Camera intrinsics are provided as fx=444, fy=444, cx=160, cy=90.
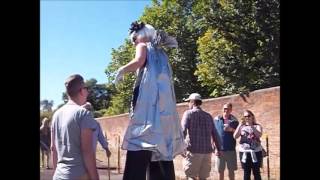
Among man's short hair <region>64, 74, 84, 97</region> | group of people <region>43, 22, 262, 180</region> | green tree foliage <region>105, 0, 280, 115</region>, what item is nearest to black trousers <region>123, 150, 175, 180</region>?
group of people <region>43, 22, 262, 180</region>

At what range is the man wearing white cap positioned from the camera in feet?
18.2

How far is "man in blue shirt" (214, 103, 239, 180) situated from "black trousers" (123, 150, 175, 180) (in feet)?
10.2

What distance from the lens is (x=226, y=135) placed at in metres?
6.34

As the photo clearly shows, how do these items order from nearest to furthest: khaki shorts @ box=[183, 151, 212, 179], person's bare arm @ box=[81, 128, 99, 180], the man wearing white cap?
person's bare arm @ box=[81, 128, 99, 180] < the man wearing white cap < khaki shorts @ box=[183, 151, 212, 179]

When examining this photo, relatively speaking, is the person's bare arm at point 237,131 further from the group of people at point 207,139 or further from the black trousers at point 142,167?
the black trousers at point 142,167

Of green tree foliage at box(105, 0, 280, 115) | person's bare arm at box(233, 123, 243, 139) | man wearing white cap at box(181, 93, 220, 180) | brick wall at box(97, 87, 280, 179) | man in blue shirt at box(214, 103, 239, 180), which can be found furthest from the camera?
green tree foliage at box(105, 0, 280, 115)

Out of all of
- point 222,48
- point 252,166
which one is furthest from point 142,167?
point 222,48

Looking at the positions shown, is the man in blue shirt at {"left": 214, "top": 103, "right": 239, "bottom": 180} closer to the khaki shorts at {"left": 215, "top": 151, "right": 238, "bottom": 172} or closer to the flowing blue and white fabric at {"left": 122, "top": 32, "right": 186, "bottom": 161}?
the khaki shorts at {"left": 215, "top": 151, "right": 238, "bottom": 172}

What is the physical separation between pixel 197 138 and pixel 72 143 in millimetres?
3099

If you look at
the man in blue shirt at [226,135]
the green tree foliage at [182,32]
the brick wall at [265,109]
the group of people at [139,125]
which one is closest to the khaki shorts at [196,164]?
the man in blue shirt at [226,135]

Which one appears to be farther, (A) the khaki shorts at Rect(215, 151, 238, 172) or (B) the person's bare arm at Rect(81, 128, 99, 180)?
(A) the khaki shorts at Rect(215, 151, 238, 172)

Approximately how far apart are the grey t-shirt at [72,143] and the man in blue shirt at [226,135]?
3615 mm

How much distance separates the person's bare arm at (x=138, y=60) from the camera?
3.01 m
